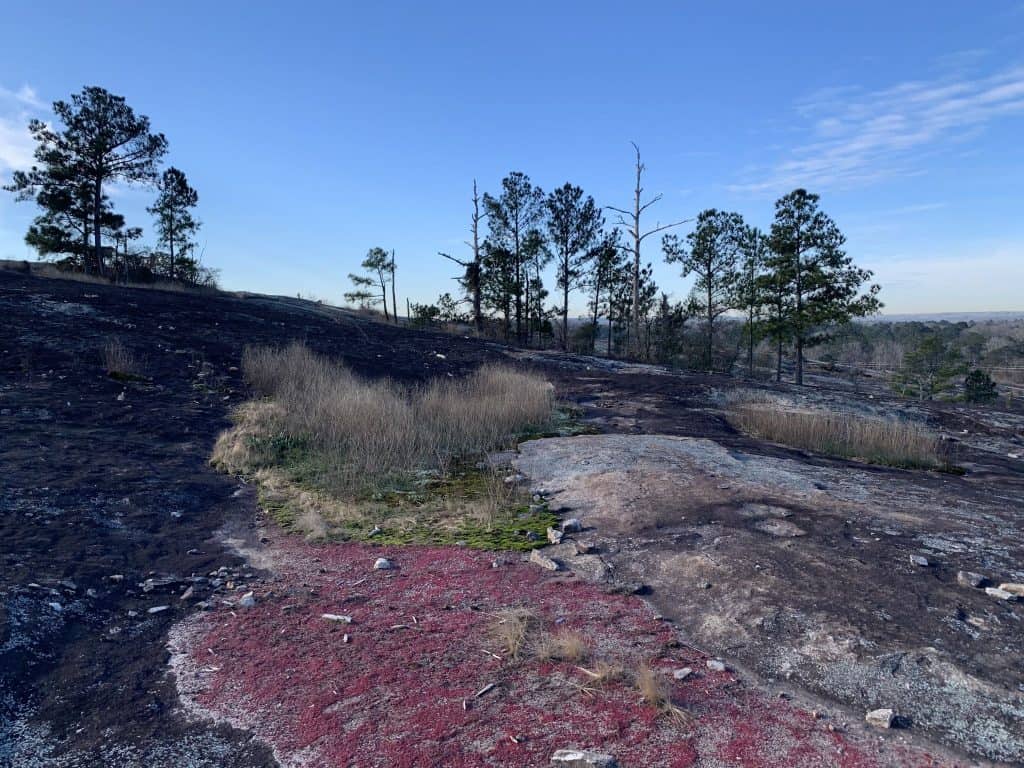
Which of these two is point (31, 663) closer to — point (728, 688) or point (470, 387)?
point (728, 688)

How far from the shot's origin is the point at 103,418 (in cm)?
822

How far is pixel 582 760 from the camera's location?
2.34 m

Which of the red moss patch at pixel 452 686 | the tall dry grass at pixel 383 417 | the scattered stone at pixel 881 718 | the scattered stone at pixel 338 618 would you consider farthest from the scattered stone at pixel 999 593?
the tall dry grass at pixel 383 417

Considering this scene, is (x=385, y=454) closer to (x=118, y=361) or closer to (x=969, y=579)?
(x=969, y=579)

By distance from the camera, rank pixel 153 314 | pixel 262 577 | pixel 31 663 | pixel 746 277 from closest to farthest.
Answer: pixel 31 663, pixel 262 577, pixel 153 314, pixel 746 277

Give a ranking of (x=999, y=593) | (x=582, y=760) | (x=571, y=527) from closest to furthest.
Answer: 1. (x=582, y=760)
2. (x=999, y=593)
3. (x=571, y=527)

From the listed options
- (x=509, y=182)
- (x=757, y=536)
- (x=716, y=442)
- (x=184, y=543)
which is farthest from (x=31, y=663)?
(x=509, y=182)

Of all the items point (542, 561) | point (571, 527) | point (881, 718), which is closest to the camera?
point (881, 718)

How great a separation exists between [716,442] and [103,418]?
339 inches

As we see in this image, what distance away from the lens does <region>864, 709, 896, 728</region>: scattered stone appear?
2543 millimetres

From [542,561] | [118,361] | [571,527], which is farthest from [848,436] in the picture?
[118,361]

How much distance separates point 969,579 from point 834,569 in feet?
2.56

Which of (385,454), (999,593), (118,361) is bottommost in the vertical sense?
(999,593)

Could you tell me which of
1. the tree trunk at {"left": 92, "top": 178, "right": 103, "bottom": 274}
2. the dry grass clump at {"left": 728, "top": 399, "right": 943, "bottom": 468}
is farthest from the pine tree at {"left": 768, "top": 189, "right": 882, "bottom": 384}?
the tree trunk at {"left": 92, "top": 178, "right": 103, "bottom": 274}
